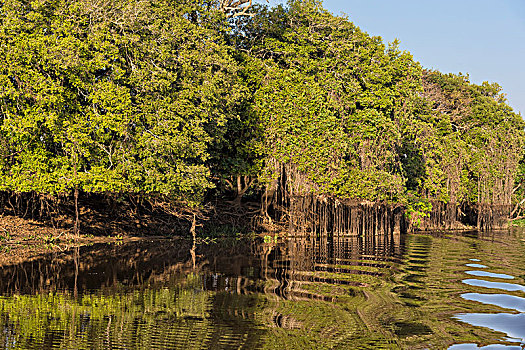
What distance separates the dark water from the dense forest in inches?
176

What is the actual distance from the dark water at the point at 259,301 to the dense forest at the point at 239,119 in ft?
14.7

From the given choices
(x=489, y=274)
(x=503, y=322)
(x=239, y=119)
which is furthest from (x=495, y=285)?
(x=239, y=119)

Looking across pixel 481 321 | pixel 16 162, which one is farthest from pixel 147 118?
pixel 481 321

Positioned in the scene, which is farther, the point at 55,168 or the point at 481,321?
the point at 55,168

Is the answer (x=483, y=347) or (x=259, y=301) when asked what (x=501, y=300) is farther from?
(x=259, y=301)

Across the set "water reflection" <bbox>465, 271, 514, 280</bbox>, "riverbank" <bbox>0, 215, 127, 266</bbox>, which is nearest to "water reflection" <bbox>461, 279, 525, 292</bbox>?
"water reflection" <bbox>465, 271, 514, 280</bbox>

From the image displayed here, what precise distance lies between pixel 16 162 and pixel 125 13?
731cm

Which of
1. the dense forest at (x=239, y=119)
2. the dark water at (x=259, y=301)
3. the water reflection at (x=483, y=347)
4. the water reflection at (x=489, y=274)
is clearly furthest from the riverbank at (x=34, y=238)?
the water reflection at (x=483, y=347)

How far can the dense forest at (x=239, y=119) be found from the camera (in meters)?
22.7

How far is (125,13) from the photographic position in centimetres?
2359

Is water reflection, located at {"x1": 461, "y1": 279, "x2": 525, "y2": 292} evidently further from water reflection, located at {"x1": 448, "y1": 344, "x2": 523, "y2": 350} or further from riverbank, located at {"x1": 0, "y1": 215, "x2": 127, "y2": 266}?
riverbank, located at {"x1": 0, "y1": 215, "x2": 127, "y2": 266}

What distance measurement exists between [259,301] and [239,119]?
17118mm

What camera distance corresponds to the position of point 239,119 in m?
29.0

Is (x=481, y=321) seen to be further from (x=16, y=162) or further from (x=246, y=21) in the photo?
(x=246, y=21)
